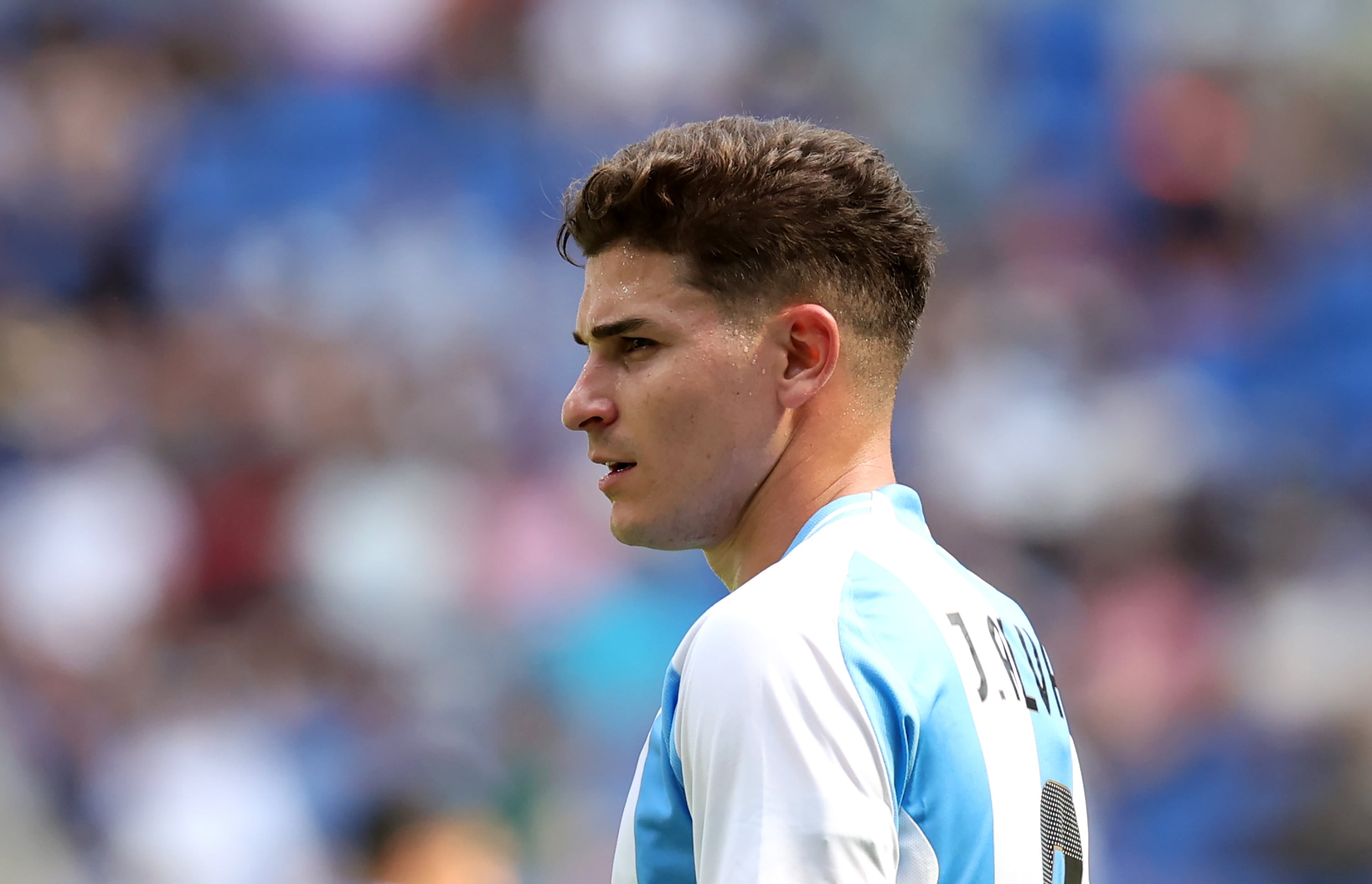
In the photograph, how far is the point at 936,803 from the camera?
1535 millimetres

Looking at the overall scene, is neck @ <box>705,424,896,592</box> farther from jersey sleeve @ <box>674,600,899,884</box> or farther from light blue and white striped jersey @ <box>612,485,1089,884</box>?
jersey sleeve @ <box>674,600,899,884</box>

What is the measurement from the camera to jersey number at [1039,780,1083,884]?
172 centimetres

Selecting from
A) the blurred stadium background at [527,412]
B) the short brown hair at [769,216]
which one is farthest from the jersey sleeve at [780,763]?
the blurred stadium background at [527,412]

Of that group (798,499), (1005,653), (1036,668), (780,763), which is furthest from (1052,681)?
(780,763)

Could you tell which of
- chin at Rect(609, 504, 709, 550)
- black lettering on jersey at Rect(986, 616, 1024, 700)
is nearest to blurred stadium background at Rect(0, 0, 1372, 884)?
chin at Rect(609, 504, 709, 550)

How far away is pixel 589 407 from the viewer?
1.95m

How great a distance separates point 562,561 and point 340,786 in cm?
113

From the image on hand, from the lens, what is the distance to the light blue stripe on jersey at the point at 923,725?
151 cm

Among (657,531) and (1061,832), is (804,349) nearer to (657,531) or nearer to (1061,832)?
(657,531)

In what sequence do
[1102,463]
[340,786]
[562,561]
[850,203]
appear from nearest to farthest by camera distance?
1. [850,203]
2. [340,786]
3. [562,561]
4. [1102,463]

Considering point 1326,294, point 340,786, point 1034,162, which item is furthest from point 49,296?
point 1326,294

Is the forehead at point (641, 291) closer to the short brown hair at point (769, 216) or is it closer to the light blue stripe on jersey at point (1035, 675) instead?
the short brown hair at point (769, 216)

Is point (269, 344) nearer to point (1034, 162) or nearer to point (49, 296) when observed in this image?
point (49, 296)

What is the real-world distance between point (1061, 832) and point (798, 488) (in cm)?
55
